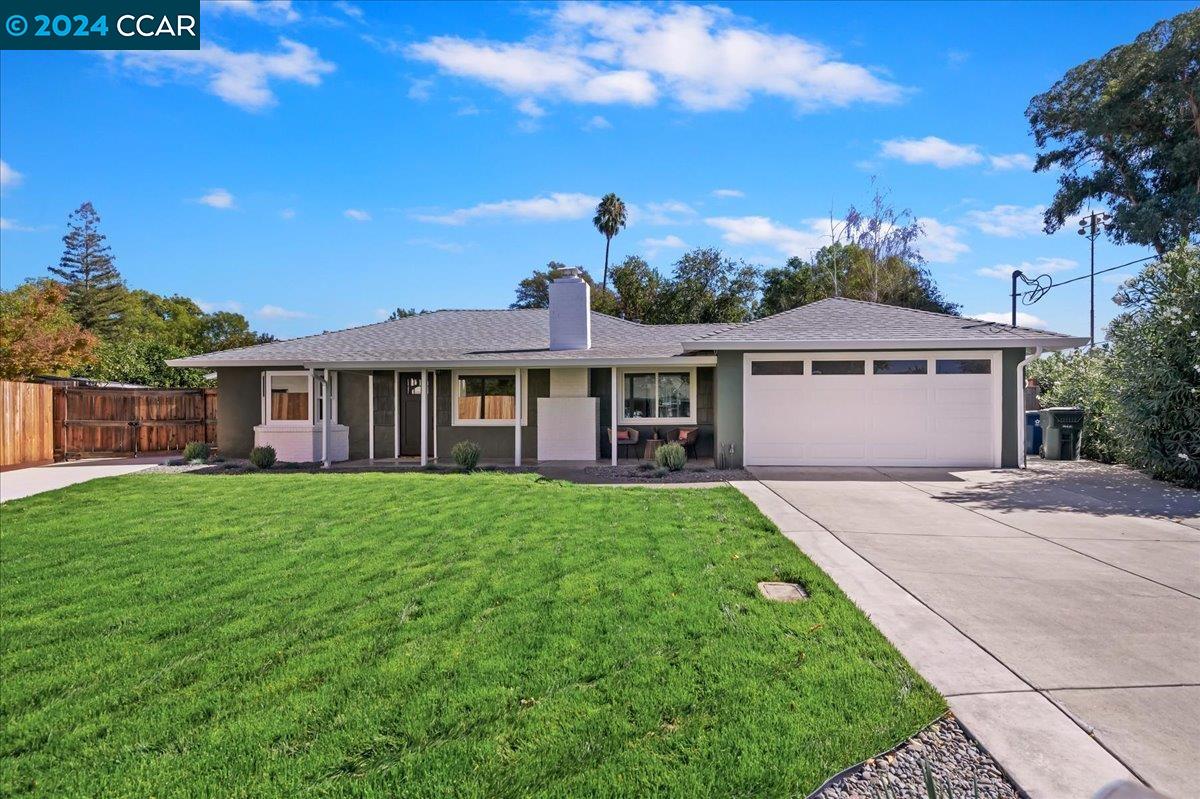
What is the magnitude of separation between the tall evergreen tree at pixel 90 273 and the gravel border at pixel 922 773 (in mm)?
54989

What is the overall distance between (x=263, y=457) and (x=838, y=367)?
12.6 metres

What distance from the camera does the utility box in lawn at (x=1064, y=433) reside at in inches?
560

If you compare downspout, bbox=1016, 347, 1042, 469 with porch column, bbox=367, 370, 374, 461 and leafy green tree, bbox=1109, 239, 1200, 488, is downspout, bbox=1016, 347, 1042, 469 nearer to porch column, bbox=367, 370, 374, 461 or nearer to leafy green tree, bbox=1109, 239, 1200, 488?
leafy green tree, bbox=1109, 239, 1200, 488

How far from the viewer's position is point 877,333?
1250 cm

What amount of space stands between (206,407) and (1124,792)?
20682mm

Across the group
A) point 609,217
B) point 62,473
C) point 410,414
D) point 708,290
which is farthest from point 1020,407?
point 609,217

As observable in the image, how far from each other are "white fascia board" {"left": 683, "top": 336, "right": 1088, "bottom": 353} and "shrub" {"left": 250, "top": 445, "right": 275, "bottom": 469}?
951cm

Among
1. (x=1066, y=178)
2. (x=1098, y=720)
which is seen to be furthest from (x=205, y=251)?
(x=1066, y=178)

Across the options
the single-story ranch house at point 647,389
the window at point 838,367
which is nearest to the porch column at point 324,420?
the single-story ranch house at point 647,389

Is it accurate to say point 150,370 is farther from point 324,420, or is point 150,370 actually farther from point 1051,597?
point 1051,597

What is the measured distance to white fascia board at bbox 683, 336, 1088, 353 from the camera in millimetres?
11883

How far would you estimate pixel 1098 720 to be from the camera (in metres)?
2.91

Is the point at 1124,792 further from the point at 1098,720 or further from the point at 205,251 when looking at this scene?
the point at 205,251

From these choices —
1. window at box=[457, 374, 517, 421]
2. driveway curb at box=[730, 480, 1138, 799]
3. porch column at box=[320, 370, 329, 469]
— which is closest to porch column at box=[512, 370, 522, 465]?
window at box=[457, 374, 517, 421]
